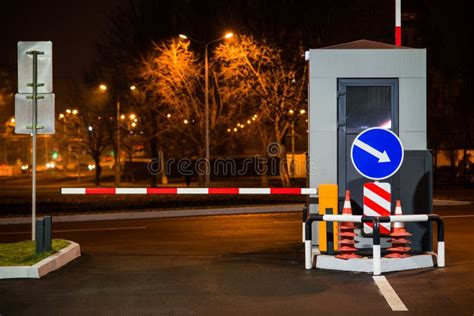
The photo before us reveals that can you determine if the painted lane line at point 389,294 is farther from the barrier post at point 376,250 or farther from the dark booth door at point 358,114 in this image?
the dark booth door at point 358,114

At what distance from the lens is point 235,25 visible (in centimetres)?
3675

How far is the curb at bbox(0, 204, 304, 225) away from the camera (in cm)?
2152

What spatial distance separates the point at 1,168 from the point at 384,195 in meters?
75.6

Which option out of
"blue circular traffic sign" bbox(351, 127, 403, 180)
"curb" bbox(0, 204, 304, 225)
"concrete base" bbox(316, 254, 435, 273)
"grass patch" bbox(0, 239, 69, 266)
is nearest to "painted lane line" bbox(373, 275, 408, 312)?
"concrete base" bbox(316, 254, 435, 273)

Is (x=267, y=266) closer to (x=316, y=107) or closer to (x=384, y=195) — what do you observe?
(x=384, y=195)

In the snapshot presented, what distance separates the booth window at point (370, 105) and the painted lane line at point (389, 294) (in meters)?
3.31

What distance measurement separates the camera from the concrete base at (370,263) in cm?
1016

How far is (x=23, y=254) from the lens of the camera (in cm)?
1121

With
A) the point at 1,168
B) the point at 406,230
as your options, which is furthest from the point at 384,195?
the point at 1,168

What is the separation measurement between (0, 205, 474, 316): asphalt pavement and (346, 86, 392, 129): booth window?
2.49 m

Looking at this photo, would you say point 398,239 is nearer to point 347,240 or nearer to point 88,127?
point 347,240

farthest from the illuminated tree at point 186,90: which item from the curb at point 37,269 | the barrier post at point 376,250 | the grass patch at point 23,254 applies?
the barrier post at point 376,250

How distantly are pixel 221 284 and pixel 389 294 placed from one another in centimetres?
219

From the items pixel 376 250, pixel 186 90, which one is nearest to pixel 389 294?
pixel 376 250
